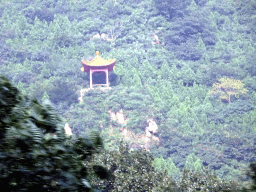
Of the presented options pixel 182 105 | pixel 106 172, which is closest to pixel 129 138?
pixel 182 105

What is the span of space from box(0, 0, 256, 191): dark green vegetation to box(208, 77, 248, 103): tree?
1.18 ft

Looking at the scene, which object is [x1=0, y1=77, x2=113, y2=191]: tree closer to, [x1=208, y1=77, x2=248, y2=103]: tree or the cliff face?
the cliff face

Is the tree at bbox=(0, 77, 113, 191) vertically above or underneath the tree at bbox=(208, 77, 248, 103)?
above

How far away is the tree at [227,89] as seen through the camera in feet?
96.8

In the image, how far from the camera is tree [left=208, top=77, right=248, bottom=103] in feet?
96.8

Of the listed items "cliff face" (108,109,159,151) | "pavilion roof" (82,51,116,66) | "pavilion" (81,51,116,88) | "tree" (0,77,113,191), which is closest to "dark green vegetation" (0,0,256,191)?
"cliff face" (108,109,159,151)

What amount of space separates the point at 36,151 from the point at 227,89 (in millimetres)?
29172

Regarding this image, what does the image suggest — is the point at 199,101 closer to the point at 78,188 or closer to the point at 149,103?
the point at 149,103

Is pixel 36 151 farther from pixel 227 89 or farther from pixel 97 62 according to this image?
pixel 227 89

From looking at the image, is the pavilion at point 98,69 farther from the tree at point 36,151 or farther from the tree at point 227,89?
the tree at point 36,151

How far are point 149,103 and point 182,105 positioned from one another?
2523mm

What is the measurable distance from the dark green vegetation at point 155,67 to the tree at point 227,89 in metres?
0.36

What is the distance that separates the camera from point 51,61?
3250cm

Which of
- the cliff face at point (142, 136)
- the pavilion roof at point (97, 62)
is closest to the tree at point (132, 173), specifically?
the cliff face at point (142, 136)
